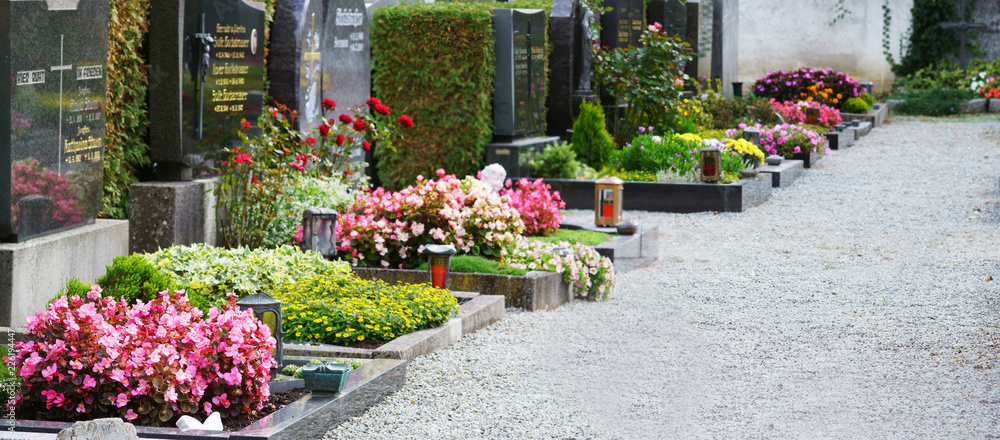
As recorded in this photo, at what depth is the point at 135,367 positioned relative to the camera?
3.76 meters

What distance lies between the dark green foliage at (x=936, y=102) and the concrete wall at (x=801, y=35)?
254 cm

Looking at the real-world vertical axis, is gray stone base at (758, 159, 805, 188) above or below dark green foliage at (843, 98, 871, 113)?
below

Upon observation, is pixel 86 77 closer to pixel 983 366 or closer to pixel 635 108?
pixel 983 366

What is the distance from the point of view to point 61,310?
153 inches

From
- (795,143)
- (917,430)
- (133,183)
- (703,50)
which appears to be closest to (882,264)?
(917,430)

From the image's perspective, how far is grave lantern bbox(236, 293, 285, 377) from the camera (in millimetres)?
4586

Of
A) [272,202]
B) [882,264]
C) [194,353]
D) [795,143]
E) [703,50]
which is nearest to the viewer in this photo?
[194,353]

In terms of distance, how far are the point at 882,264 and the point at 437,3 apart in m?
5.80

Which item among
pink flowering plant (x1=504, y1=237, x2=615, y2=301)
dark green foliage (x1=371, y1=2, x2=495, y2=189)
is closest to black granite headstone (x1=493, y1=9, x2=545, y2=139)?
dark green foliage (x1=371, y1=2, x2=495, y2=189)

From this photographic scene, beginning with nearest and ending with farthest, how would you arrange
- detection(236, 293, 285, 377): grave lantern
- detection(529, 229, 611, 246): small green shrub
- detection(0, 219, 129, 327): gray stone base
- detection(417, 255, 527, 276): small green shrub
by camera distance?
detection(236, 293, 285, 377): grave lantern → detection(0, 219, 129, 327): gray stone base → detection(417, 255, 527, 276): small green shrub → detection(529, 229, 611, 246): small green shrub

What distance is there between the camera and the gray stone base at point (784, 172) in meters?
13.6

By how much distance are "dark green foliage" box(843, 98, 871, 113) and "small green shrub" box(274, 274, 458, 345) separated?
60.3 feet

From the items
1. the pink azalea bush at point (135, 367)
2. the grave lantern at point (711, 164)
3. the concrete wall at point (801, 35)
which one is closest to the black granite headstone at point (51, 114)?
the pink azalea bush at point (135, 367)

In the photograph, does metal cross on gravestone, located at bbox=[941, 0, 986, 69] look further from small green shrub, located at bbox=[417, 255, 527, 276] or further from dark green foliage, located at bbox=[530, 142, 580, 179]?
small green shrub, located at bbox=[417, 255, 527, 276]
